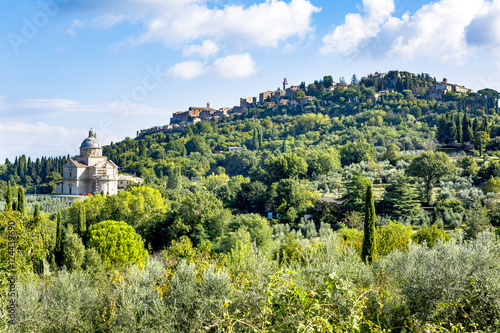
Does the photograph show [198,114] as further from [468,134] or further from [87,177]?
[468,134]

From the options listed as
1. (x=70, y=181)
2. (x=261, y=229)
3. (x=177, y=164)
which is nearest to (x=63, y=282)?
(x=261, y=229)

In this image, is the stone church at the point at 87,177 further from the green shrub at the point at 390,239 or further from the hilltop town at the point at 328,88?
the hilltop town at the point at 328,88

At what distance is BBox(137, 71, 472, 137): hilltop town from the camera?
9544 centimetres

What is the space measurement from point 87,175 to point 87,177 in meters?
0.33

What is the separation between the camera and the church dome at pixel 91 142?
5981cm

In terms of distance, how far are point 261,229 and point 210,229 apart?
395 centimetres

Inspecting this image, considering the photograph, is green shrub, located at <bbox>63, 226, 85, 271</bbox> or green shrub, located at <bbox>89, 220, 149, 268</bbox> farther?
green shrub, located at <bbox>89, 220, 149, 268</bbox>

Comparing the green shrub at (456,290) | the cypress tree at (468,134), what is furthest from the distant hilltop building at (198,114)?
the green shrub at (456,290)

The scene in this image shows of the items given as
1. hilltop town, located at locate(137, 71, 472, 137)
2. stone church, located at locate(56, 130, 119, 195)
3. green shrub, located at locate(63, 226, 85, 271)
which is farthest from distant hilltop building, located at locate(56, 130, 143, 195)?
hilltop town, located at locate(137, 71, 472, 137)

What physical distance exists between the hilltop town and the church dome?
191ft

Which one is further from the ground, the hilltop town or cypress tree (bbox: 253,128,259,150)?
the hilltop town

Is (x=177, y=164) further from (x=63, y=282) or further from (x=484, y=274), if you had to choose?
(x=484, y=274)

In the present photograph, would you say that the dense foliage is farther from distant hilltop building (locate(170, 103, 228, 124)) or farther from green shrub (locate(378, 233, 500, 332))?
distant hilltop building (locate(170, 103, 228, 124))

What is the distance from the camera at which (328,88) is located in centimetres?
11494
